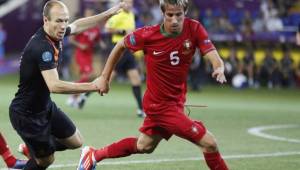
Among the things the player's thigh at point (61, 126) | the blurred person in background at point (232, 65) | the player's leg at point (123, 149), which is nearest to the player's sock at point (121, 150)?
the player's leg at point (123, 149)

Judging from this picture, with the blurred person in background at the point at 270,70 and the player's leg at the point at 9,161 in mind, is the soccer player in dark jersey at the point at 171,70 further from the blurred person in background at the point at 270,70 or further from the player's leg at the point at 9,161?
the blurred person in background at the point at 270,70

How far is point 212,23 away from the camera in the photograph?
95.8 ft

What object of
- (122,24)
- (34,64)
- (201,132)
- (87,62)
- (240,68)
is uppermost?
(34,64)

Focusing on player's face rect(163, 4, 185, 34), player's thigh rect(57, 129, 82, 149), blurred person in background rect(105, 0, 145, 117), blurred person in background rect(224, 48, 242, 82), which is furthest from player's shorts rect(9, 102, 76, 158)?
blurred person in background rect(224, 48, 242, 82)

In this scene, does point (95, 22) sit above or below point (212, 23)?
above

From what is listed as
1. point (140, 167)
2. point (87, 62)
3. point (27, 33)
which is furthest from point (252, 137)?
point (27, 33)

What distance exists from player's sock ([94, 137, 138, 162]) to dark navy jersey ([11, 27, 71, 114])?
0.91 meters

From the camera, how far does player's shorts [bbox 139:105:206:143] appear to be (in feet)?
28.0

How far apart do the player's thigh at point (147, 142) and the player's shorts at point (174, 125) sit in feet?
0.17

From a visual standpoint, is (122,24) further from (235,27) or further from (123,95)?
(235,27)

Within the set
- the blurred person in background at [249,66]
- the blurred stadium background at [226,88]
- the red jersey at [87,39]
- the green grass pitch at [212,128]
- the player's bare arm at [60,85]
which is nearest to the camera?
the player's bare arm at [60,85]

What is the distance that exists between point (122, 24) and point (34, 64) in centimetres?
954

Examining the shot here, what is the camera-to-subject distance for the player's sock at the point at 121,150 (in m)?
9.16

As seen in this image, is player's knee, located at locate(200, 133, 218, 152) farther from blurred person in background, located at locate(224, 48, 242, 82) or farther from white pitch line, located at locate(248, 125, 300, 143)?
blurred person in background, located at locate(224, 48, 242, 82)
